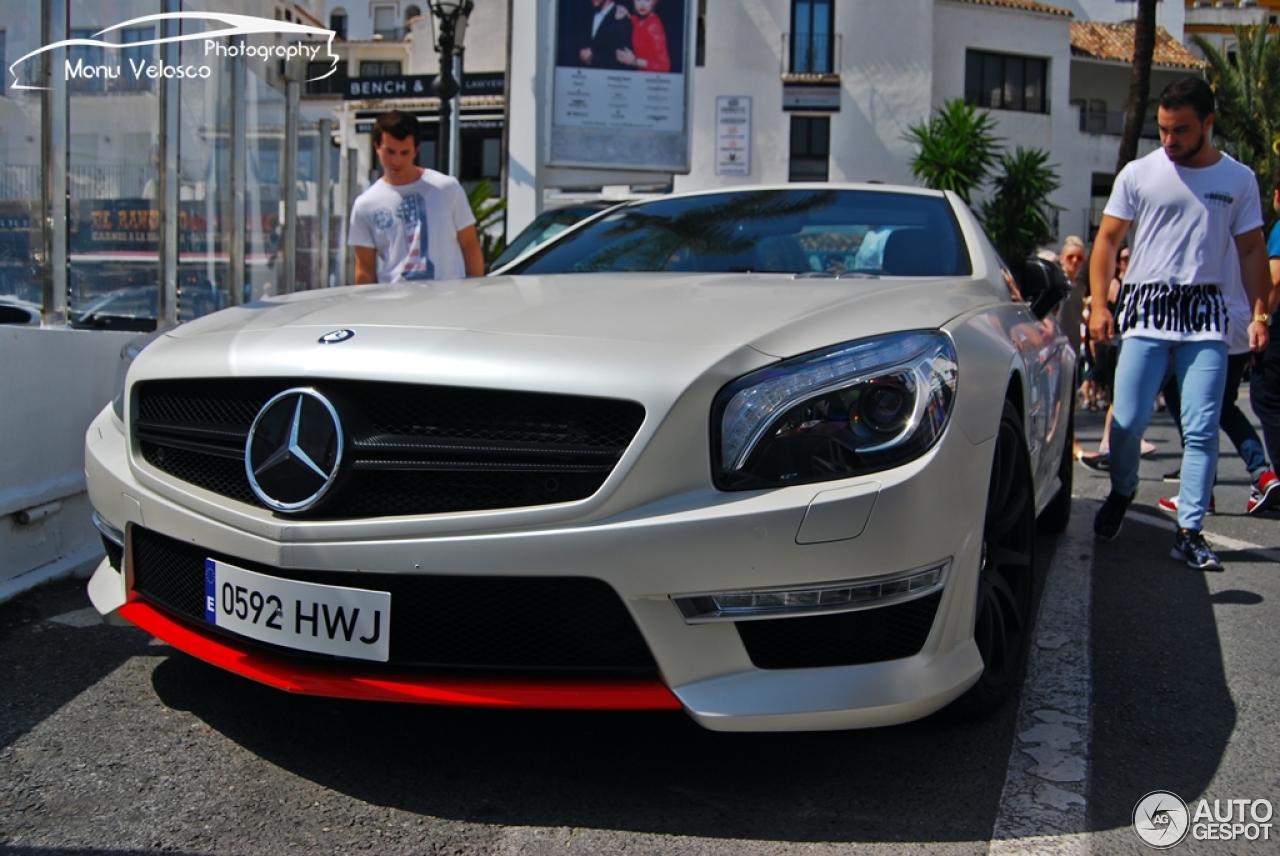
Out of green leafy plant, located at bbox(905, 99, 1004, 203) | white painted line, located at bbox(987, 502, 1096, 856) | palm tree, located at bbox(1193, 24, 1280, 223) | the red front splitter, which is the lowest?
white painted line, located at bbox(987, 502, 1096, 856)

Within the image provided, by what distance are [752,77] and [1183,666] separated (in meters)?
34.6

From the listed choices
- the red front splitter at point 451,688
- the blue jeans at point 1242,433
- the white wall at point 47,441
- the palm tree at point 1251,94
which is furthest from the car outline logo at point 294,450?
the palm tree at point 1251,94

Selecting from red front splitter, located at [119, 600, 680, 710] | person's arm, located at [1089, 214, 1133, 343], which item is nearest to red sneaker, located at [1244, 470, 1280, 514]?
person's arm, located at [1089, 214, 1133, 343]

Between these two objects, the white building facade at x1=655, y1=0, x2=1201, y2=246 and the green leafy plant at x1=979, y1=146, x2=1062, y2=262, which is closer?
the green leafy plant at x1=979, y1=146, x2=1062, y2=262

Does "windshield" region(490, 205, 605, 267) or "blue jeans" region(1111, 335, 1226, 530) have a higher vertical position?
"windshield" region(490, 205, 605, 267)

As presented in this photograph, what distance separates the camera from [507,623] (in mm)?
2303

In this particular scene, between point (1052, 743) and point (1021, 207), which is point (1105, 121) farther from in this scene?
point (1052, 743)

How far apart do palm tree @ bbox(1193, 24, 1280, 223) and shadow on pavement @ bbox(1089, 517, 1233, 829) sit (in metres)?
33.6

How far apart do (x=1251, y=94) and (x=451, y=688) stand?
37.6m

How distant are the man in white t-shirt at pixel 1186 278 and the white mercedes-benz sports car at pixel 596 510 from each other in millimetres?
2184

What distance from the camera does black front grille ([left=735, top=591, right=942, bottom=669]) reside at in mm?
2262

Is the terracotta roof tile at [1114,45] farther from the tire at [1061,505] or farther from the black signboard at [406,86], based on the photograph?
the tire at [1061,505]

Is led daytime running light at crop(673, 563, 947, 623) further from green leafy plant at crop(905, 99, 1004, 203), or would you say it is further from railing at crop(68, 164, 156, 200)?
green leafy plant at crop(905, 99, 1004, 203)

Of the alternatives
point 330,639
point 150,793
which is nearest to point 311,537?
point 330,639
